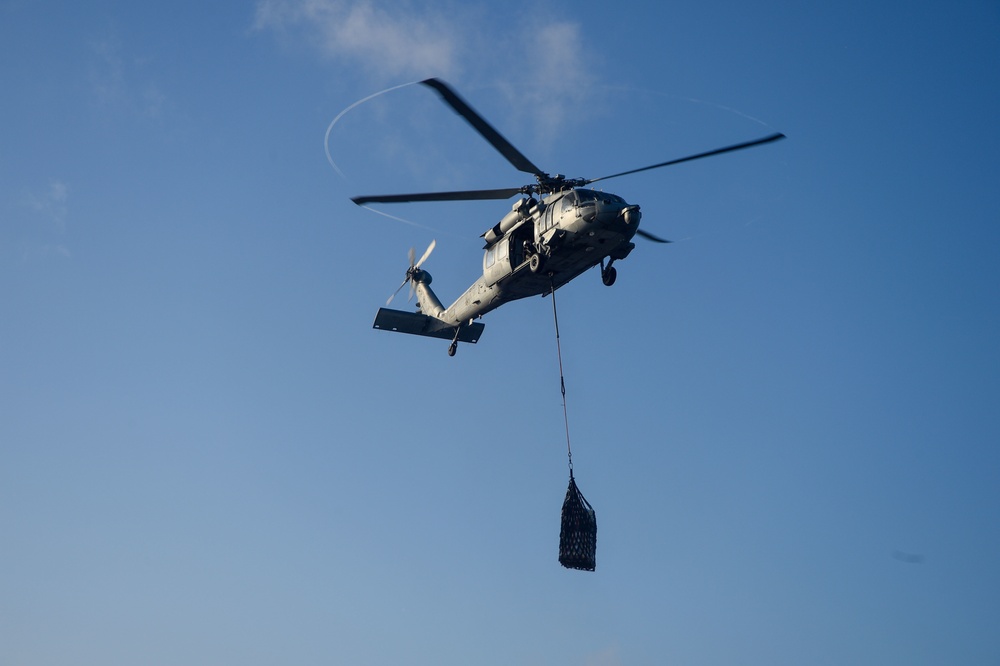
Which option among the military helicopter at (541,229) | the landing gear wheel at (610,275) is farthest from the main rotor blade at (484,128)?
the landing gear wheel at (610,275)

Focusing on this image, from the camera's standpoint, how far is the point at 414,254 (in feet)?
125

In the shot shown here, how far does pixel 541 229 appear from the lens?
2638cm

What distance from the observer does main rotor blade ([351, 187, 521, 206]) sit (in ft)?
85.8

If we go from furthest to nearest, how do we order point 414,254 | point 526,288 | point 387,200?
1. point 414,254
2. point 526,288
3. point 387,200

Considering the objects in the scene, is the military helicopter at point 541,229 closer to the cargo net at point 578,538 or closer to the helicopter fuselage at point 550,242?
the helicopter fuselage at point 550,242

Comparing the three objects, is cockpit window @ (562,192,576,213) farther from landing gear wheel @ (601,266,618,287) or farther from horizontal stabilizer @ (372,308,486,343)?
horizontal stabilizer @ (372,308,486,343)

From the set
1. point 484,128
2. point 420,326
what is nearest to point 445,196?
point 484,128

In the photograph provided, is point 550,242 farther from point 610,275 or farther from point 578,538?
point 578,538

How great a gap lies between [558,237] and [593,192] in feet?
5.05

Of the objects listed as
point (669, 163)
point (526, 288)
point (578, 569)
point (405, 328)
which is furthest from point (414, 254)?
point (578, 569)

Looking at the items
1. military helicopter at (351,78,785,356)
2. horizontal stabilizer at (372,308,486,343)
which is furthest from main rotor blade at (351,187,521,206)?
horizontal stabilizer at (372,308,486,343)

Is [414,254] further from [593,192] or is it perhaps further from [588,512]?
[588,512]

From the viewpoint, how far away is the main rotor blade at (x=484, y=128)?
22.8m

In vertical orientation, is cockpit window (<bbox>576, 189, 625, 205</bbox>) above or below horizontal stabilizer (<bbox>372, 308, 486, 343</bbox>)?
below
